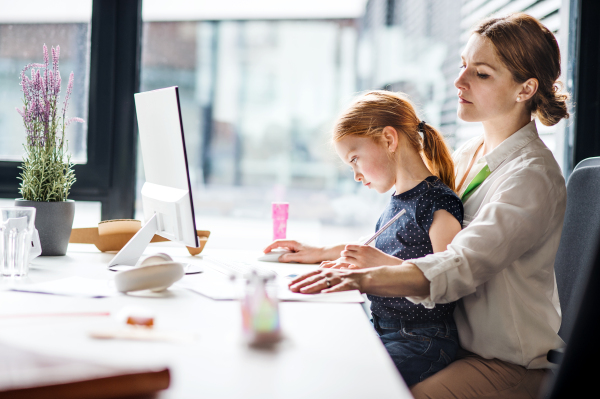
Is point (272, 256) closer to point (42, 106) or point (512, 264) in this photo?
point (512, 264)

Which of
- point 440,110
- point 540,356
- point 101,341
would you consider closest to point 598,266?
→ point 101,341

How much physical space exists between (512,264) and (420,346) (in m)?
0.27

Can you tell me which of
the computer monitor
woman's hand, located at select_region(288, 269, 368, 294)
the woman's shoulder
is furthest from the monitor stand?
the woman's shoulder

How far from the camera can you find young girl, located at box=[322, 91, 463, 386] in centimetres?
108

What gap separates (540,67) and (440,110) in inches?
37.3

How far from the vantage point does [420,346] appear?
42.1 inches

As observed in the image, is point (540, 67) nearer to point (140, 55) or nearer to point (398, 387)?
point (398, 387)

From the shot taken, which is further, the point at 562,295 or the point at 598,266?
the point at 562,295

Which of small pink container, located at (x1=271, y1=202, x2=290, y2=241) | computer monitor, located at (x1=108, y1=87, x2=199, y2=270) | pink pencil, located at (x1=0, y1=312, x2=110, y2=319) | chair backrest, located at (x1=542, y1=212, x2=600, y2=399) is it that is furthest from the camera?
small pink container, located at (x1=271, y1=202, x2=290, y2=241)

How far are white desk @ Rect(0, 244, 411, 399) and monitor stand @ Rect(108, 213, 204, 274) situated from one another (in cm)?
31

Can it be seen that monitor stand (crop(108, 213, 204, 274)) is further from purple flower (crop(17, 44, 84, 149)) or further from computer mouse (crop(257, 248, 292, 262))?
purple flower (crop(17, 44, 84, 149))

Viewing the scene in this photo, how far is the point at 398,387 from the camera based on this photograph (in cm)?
51

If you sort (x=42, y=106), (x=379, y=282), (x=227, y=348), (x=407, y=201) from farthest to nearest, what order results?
(x=42, y=106), (x=407, y=201), (x=379, y=282), (x=227, y=348)

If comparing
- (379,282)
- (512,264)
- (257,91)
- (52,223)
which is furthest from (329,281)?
(257,91)
